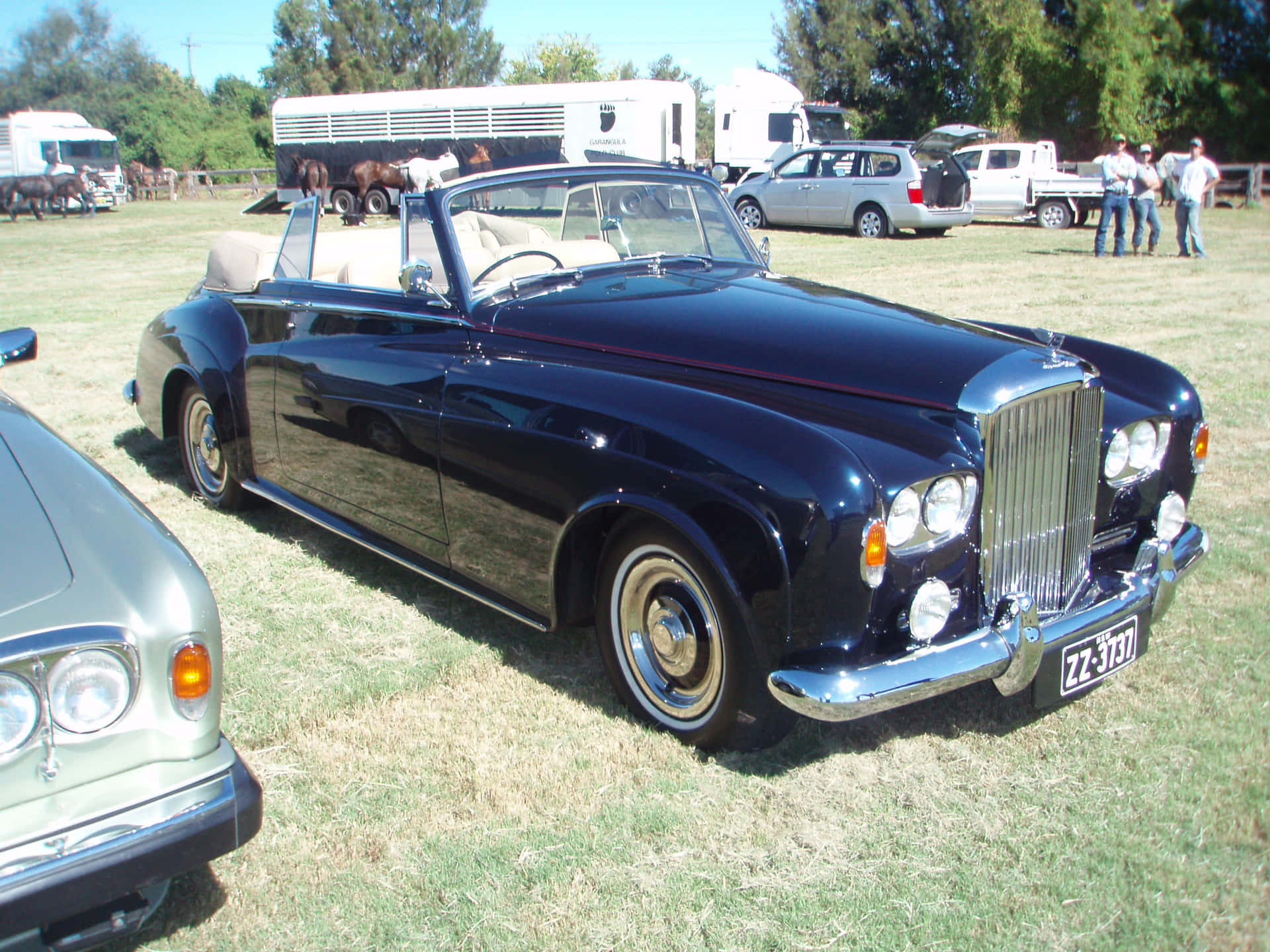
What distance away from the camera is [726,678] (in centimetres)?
290

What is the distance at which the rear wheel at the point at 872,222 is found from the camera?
1892 cm

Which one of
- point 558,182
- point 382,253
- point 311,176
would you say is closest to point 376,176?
point 311,176

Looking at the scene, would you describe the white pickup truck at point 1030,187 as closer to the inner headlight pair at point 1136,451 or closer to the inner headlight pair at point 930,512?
the inner headlight pair at point 1136,451

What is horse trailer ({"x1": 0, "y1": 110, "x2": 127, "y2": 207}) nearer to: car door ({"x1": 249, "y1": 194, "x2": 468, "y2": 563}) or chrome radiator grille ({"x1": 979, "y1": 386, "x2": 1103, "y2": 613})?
car door ({"x1": 249, "y1": 194, "x2": 468, "y2": 563})

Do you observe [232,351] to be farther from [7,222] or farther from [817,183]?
[7,222]

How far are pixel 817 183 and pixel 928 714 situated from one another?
1751 cm

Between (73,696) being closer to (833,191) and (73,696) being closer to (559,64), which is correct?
(833,191)

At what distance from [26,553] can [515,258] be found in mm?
2244

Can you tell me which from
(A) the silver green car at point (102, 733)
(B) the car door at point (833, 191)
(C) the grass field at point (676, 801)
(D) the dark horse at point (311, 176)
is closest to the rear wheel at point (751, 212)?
(B) the car door at point (833, 191)

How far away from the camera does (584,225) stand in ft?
13.9

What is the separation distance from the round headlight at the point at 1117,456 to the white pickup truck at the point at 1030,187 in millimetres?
19040

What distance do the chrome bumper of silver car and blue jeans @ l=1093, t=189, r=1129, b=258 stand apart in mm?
13565

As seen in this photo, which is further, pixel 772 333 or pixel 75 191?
pixel 75 191

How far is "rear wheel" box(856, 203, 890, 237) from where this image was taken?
18922 millimetres
